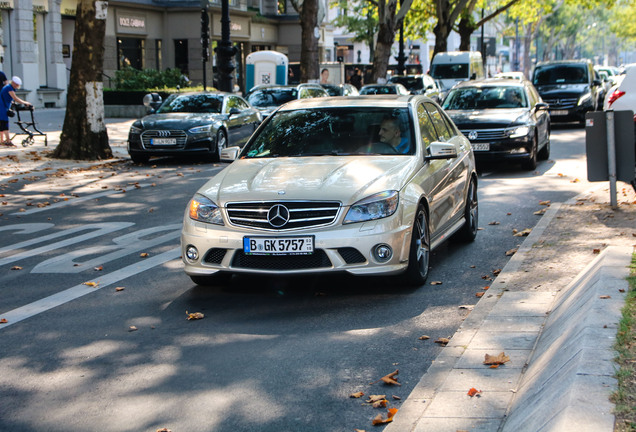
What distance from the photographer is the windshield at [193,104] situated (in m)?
20.1

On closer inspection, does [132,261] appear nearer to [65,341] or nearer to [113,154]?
[65,341]

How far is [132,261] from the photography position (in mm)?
9070

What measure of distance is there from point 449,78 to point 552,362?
1520 inches

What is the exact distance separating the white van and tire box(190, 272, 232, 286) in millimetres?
35046

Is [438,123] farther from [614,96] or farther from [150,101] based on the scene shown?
[150,101]

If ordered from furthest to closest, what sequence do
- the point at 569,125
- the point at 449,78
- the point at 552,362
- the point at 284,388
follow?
the point at 449,78
the point at 569,125
the point at 284,388
the point at 552,362

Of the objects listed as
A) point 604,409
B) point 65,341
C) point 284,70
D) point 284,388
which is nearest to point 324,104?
point 65,341

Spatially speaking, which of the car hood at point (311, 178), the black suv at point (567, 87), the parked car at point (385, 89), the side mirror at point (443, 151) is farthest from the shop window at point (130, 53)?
the side mirror at point (443, 151)

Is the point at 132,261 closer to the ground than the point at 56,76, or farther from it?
closer to the ground

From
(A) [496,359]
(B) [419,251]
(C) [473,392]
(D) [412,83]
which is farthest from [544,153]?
(D) [412,83]

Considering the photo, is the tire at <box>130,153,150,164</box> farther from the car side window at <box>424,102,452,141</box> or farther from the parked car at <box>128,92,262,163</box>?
the car side window at <box>424,102,452,141</box>

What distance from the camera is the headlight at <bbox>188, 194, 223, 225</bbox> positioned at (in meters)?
7.35

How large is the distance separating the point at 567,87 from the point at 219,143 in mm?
14246

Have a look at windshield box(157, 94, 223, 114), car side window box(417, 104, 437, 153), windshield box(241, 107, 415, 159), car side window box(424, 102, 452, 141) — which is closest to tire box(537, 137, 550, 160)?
windshield box(157, 94, 223, 114)
